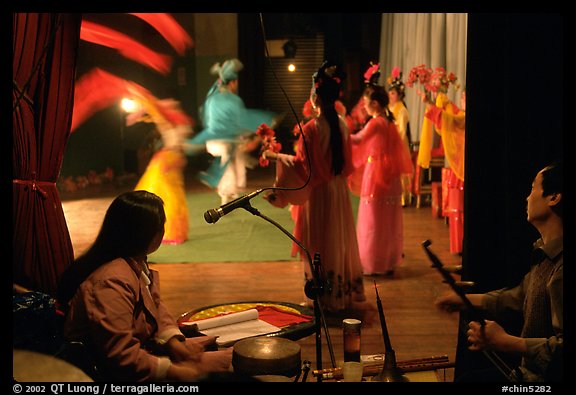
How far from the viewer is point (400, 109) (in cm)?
815

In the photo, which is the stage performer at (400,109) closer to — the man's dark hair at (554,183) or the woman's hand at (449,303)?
the woman's hand at (449,303)

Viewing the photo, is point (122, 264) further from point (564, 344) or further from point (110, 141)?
point (110, 141)

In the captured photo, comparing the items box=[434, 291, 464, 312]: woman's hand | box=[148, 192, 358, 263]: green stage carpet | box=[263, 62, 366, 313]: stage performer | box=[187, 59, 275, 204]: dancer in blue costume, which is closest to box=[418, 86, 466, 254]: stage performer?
box=[148, 192, 358, 263]: green stage carpet

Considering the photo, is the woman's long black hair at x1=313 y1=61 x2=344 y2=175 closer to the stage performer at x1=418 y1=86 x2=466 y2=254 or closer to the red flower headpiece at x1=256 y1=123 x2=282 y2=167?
the red flower headpiece at x1=256 y1=123 x2=282 y2=167

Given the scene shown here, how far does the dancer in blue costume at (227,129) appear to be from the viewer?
7328 mm

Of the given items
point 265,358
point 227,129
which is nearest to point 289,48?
point 227,129

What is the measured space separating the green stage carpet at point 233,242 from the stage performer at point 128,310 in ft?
11.6

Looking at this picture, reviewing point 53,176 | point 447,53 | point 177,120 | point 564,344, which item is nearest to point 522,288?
point 564,344

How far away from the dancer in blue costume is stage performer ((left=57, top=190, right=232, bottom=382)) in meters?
4.87

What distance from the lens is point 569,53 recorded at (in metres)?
2.53

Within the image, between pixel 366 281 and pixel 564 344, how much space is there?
10.7ft

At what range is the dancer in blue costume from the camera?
7328mm

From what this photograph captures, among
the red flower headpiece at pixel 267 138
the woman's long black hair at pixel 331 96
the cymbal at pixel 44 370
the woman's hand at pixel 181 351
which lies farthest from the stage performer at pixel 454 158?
the cymbal at pixel 44 370

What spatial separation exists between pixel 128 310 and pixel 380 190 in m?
3.49
